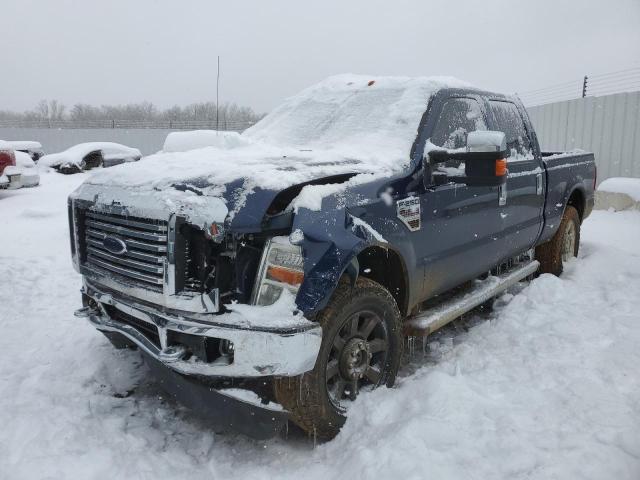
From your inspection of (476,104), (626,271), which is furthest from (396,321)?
(626,271)

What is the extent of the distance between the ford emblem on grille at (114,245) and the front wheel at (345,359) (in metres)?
1.09

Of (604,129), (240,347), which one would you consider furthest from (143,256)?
(604,129)

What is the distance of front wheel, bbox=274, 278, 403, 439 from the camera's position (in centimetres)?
261

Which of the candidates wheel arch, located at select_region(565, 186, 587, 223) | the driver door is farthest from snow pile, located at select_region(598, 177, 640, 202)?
the driver door


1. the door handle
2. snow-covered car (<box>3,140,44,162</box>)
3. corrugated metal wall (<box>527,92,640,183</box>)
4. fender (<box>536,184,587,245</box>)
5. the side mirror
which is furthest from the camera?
snow-covered car (<box>3,140,44,162</box>)

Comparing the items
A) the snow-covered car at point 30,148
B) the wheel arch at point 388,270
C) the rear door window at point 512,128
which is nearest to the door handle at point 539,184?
the rear door window at point 512,128

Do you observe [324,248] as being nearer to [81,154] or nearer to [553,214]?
[553,214]

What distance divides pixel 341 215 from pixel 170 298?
0.95 meters

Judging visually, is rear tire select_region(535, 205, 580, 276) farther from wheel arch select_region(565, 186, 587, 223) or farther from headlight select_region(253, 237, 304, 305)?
headlight select_region(253, 237, 304, 305)

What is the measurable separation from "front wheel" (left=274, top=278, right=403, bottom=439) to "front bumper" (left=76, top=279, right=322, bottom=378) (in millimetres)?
144

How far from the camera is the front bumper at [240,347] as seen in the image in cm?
241

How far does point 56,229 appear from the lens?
748cm

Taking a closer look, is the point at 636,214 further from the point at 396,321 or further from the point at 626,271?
the point at 396,321

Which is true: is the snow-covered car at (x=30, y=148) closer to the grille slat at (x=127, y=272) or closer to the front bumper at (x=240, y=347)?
the grille slat at (x=127, y=272)
